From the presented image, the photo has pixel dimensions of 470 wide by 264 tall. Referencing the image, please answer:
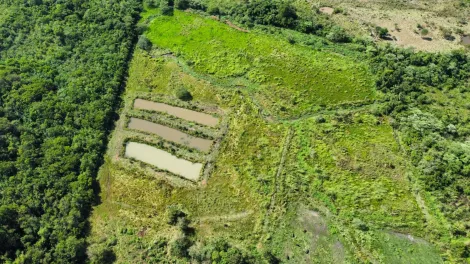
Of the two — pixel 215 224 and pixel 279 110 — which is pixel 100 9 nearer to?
pixel 279 110

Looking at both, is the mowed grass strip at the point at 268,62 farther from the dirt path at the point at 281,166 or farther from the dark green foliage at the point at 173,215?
the dark green foliage at the point at 173,215

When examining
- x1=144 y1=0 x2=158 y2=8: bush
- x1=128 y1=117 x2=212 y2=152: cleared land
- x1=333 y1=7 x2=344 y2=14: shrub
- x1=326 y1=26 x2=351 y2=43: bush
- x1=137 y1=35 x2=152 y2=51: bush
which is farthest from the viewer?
x1=144 y1=0 x2=158 y2=8: bush

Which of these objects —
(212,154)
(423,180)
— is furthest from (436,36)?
(212,154)

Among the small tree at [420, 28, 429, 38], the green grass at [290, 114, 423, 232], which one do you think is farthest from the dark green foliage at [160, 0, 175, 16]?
the small tree at [420, 28, 429, 38]

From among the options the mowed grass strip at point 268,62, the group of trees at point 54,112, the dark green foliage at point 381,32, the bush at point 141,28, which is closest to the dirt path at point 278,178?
the mowed grass strip at point 268,62

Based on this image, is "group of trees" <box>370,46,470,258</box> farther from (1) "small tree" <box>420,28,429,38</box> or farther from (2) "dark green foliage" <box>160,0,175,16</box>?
(2) "dark green foliage" <box>160,0,175,16</box>

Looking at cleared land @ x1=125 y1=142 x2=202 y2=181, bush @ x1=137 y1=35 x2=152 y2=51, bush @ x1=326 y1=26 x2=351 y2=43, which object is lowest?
cleared land @ x1=125 y1=142 x2=202 y2=181

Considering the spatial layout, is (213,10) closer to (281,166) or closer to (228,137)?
(228,137)
